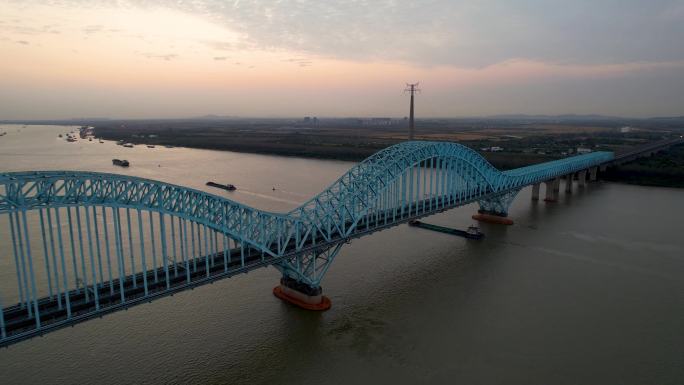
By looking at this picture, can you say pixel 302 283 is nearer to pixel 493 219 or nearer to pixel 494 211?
pixel 493 219

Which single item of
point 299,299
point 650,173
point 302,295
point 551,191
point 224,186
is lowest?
point 299,299

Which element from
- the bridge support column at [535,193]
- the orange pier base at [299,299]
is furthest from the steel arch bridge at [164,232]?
the bridge support column at [535,193]

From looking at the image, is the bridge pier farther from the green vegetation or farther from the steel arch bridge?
the green vegetation

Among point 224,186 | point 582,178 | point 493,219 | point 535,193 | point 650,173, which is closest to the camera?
point 493,219

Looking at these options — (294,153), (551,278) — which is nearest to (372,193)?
(551,278)

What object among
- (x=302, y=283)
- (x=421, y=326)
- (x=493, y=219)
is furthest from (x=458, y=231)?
(x=302, y=283)

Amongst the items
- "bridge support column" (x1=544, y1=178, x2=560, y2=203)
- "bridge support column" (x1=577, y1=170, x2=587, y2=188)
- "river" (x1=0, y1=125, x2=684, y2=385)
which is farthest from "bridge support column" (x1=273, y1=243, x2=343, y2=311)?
"bridge support column" (x1=577, y1=170, x2=587, y2=188)
